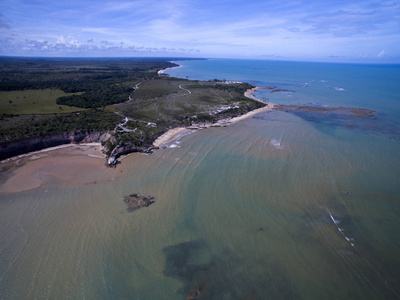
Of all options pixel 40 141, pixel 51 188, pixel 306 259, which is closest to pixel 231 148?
pixel 306 259

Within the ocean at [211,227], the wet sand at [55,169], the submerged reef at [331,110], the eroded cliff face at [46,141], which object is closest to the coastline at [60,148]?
the wet sand at [55,169]

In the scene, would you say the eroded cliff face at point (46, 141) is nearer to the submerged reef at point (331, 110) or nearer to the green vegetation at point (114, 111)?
the green vegetation at point (114, 111)

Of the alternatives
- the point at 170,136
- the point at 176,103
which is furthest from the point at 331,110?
the point at 170,136

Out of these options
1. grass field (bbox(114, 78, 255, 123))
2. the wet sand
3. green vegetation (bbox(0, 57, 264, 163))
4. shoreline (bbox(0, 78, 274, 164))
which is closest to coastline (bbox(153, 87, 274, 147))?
shoreline (bbox(0, 78, 274, 164))

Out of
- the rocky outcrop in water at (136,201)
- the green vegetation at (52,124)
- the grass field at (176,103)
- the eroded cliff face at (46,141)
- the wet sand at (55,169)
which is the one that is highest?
the grass field at (176,103)

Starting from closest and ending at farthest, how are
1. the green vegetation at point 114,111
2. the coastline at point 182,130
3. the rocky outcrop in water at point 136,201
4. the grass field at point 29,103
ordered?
the rocky outcrop in water at point 136,201
the green vegetation at point 114,111
the coastline at point 182,130
the grass field at point 29,103

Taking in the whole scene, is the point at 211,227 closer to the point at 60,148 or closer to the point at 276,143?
the point at 276,143

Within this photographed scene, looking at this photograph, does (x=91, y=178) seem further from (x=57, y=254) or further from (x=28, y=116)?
(x=28, y=116)
